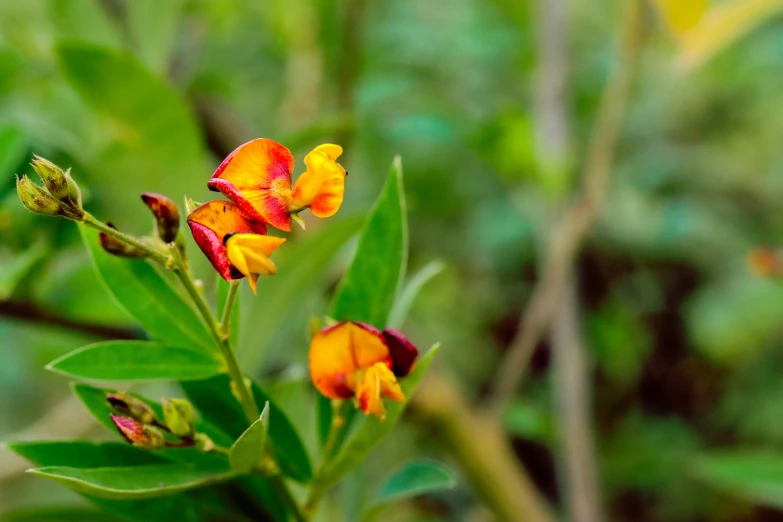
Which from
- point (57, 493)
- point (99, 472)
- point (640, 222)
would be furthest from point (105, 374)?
point (57, 493)

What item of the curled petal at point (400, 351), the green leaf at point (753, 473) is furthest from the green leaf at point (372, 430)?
the green leaf at point (753, 473)

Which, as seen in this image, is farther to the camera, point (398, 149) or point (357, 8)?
point (398, 149)

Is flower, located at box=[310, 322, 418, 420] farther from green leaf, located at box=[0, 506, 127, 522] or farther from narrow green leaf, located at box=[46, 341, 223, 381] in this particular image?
green leaf, located at box=[0, 506, 127, 522]

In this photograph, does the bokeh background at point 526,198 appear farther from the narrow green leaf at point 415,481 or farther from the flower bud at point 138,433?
the flower bud at point 138,433

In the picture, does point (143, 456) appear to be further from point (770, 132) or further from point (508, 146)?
point (770, 132)

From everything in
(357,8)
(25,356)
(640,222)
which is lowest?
(25,356)

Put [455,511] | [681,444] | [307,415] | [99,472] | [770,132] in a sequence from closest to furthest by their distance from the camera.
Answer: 1. [99,472]
2. [307,415]
3. [455,511]
4. [681,444]
5. [770,132]
